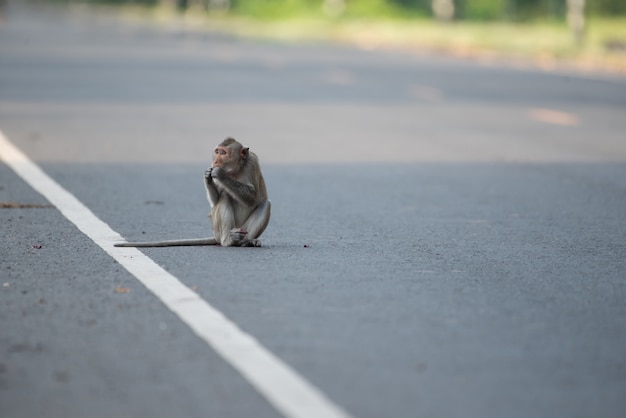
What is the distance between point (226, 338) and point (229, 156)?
2.24 meters

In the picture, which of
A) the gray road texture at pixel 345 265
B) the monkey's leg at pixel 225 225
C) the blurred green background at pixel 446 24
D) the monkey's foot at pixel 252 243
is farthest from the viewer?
the blurred green background at pixel 446 24

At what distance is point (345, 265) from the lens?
7480 millimetres

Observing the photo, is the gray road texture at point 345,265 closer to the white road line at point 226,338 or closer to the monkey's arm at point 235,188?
the white road line at point 226,338

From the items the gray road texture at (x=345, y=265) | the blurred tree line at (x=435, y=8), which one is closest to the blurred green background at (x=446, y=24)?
the blurred tree line at (x=435, y=8)

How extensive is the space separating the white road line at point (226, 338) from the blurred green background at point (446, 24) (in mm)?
25581

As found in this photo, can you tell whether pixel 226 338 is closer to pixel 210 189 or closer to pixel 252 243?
A: pixel 210 189

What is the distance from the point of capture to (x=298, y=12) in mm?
79438

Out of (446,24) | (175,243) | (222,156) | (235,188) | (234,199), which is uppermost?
(222,156)

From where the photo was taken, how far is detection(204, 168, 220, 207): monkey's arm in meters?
7.63

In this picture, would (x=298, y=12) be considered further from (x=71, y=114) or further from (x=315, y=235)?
(x=315, y=235)

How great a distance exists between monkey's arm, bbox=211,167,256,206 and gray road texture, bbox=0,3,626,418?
13.1 inches

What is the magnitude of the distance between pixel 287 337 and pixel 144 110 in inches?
570

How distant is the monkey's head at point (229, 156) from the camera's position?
764 centimetres

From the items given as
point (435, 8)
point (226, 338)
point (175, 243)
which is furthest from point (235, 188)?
point (435, 8)
